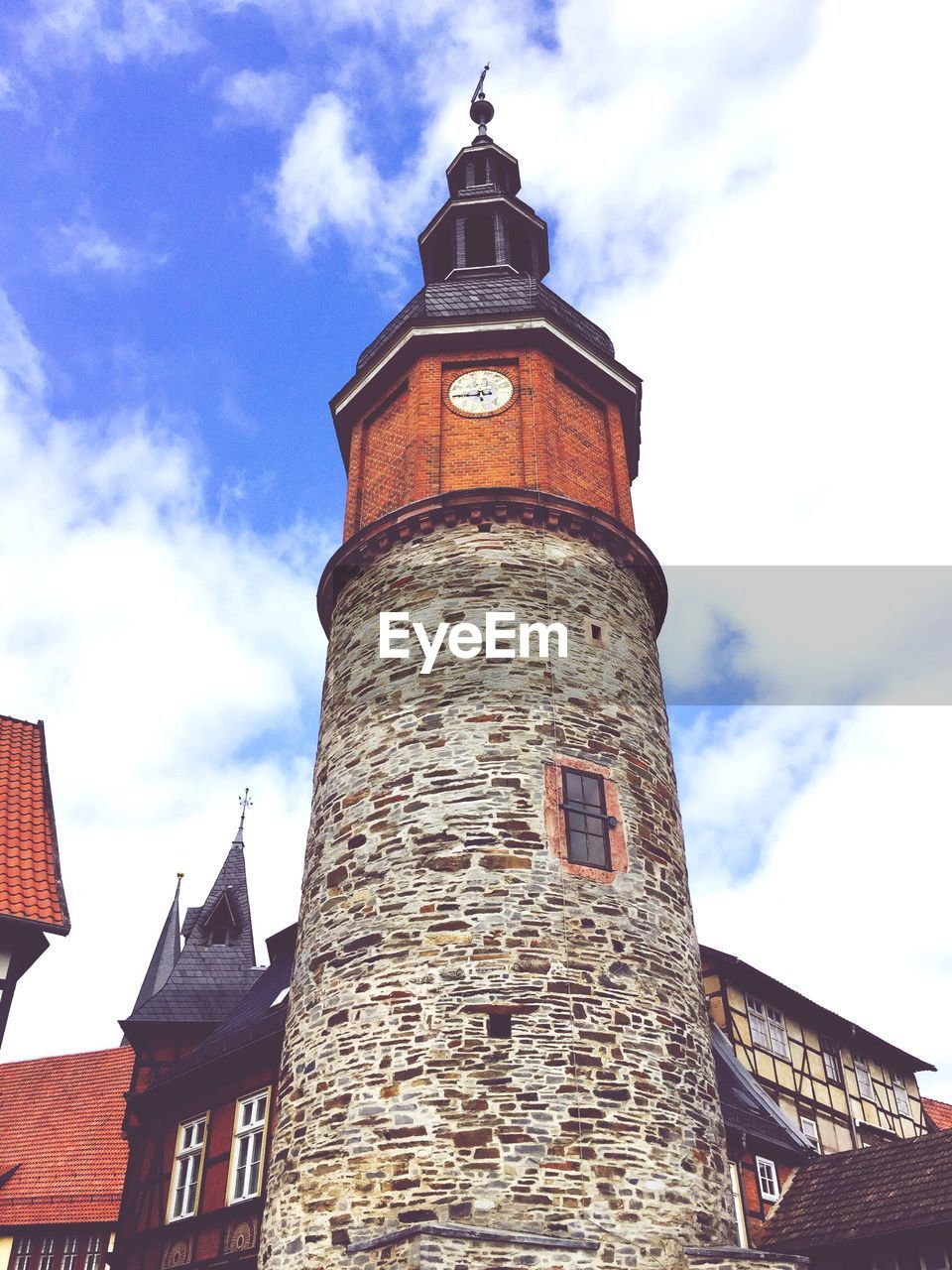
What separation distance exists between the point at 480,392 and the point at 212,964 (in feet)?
41.7

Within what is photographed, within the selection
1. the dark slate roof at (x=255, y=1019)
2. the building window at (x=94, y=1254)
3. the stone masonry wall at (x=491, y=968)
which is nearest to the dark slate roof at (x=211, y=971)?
the dark slate roof at (x=255, y=1019)

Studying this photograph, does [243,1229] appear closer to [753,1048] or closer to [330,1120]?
[330,1120]

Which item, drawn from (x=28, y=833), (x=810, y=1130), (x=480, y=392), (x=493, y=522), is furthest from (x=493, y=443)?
(x=810, y=1130)

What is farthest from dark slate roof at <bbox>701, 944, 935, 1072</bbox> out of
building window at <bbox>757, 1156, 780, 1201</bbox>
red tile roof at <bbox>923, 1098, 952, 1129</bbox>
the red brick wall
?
the red brick wall

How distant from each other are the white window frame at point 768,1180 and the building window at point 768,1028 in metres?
3.09

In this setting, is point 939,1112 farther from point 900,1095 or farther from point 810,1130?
point 810,1130

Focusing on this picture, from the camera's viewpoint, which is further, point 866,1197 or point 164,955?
point 164,955

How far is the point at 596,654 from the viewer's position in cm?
1247

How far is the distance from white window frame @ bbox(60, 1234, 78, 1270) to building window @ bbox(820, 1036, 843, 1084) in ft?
48.6

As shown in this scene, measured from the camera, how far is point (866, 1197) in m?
13.7

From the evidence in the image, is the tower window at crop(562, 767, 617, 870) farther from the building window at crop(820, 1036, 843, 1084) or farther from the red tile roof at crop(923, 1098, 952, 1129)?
the red tile roof at crop(923, 1098, 952, 1129)

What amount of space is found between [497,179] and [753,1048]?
51.0 ft

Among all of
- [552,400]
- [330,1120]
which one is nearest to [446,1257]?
[330,1120]

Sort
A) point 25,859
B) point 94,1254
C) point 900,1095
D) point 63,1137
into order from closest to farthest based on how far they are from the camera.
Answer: point 25,859
point 900,1095
point 94,1254
point 63,1137
